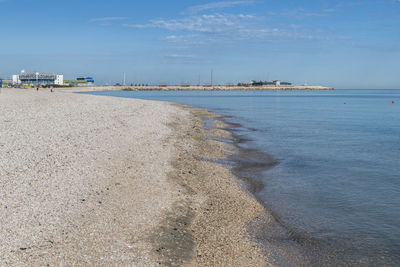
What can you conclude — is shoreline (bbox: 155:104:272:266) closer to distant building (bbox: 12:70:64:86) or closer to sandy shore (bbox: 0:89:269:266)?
sandy shore (bbox: 0:89:269:266)

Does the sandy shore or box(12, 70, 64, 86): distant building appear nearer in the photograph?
the sandy shore

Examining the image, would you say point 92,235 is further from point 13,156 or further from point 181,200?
point 13,156

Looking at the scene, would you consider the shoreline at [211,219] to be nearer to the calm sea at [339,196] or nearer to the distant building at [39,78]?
the calm sea at [339,196]

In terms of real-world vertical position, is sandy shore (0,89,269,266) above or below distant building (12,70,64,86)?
below

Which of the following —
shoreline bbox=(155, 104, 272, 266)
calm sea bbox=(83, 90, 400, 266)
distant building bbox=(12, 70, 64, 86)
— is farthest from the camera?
distant building bbox=(12, 70, 64, 86)

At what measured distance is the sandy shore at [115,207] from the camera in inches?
263

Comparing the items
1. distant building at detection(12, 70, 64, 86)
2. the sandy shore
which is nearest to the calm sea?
the sandy shore

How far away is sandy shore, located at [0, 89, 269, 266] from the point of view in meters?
6.67

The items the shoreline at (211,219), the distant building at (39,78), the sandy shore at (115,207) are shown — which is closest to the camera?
the sandy shore at (115,207)

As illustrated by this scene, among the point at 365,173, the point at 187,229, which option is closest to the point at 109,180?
the point at 187,229

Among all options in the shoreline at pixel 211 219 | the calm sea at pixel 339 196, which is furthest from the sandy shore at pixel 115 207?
the calm sea at pixel 339 196

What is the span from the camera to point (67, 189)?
31.6 feet

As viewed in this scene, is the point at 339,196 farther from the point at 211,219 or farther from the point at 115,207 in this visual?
the point at 115,207

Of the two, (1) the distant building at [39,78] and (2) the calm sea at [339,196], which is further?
(1) the distant building at [39,78]
